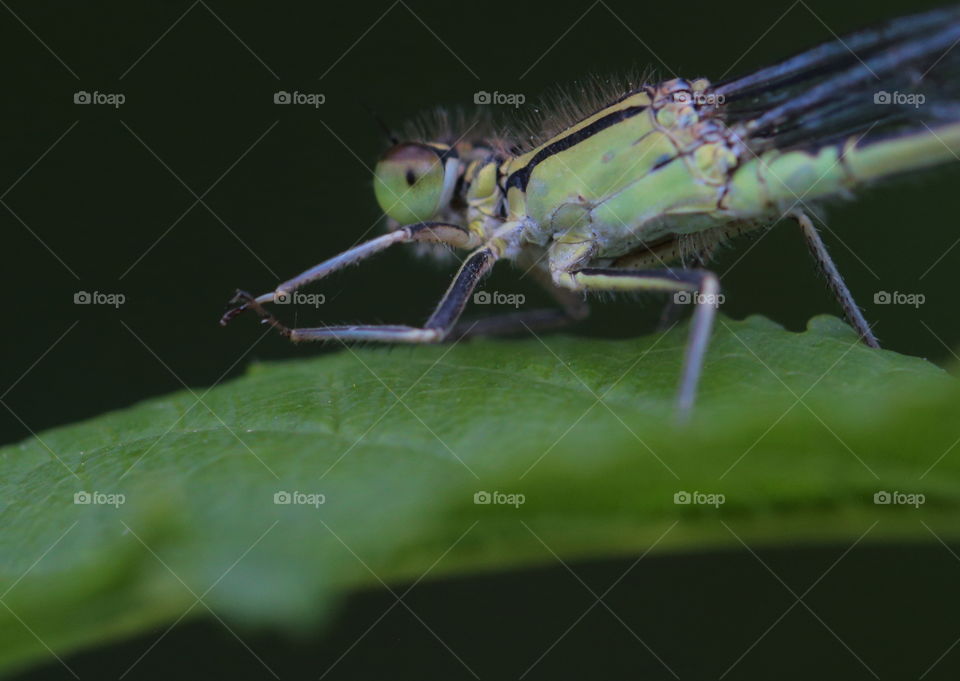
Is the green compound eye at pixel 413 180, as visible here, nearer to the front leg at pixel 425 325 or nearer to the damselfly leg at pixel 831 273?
the front leg at pixel 425 325

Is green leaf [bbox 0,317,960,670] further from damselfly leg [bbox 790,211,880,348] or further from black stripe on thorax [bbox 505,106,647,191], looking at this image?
black stripe on thorax [bbox 505,106,647,191]

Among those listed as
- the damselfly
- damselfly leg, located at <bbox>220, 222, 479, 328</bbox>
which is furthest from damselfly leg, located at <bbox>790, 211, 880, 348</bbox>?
damselfly leg, located at <bbox>220, 222, 479, 328</bbox>

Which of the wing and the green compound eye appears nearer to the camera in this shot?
the wing

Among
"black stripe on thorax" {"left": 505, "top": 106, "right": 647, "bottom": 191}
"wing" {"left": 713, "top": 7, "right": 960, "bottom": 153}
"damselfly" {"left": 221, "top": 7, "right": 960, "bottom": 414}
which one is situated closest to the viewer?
"damselfly" {"left": 221, "top": 7, "right": 960, "bottom": 414}

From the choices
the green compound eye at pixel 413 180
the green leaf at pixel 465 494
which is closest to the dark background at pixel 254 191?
the green compound eye at pixel 413 180

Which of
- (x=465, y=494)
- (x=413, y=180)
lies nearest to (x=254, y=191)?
(x=413, y=180)

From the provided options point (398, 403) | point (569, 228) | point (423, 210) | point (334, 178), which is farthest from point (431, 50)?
point (398, 403)

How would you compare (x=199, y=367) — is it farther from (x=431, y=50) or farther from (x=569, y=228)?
(x=569, y=228)
